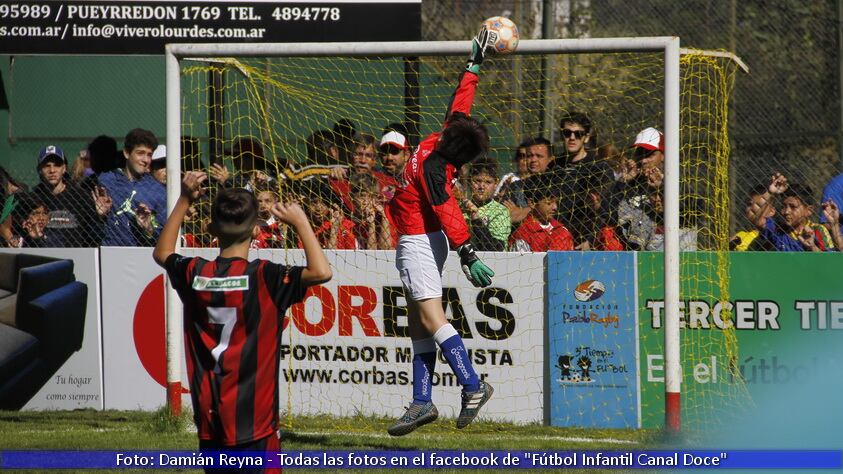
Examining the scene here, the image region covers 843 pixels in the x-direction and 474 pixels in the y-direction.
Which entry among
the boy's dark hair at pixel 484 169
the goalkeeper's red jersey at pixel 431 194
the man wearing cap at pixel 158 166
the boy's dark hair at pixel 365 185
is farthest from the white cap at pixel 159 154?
the goalkeeper's red jersey at pixel 431 194

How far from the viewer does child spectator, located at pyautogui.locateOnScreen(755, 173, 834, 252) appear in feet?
29.3

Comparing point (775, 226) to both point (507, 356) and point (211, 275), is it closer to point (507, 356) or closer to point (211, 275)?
point (507, 356)

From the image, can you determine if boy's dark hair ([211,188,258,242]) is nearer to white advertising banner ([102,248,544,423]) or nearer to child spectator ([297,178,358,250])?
white advertising banner ([102,248,544,423])

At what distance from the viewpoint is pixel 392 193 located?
933 centimetres

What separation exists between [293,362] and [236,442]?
4560 millimetres

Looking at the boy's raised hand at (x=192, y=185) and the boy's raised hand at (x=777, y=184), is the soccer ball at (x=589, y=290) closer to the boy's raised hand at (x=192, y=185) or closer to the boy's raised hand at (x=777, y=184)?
the boy's raised hand at (x=777, y=184)

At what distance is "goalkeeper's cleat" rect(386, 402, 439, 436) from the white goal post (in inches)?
68.2

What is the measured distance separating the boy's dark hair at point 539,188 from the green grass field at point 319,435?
1.90m

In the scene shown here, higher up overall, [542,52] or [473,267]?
[542,52]

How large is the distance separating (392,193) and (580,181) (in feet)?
5.27

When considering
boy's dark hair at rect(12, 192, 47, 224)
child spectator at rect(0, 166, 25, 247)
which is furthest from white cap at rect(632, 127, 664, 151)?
child spectator at rect(0, 166, 25, 247)

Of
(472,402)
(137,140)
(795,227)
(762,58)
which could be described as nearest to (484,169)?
(795,227)

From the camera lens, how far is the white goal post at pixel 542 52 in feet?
24.8

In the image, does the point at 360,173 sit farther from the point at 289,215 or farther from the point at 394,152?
the point at 289,215
